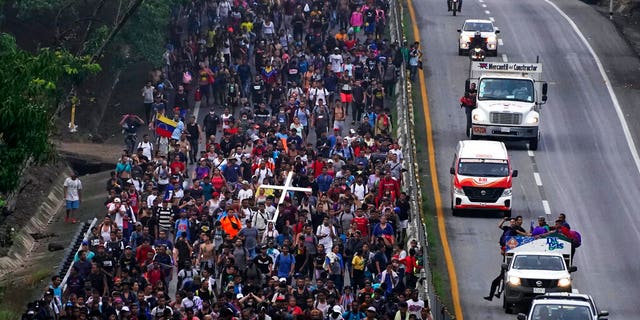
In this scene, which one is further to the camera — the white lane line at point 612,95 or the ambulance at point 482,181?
the white lane line at point 612,95

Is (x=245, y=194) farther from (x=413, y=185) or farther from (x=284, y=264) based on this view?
(x=413, y=185)

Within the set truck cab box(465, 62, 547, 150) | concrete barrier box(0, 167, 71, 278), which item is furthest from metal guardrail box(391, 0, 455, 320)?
concrete barrier box(0, 167, 71, 278)

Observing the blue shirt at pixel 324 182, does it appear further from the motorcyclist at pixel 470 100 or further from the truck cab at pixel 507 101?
the motorcyclist at pixel 470 100

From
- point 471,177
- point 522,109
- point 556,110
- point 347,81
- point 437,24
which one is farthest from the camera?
point 437,24

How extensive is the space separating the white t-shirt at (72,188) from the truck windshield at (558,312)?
13.7m

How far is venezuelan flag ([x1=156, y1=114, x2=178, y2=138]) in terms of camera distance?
4225 centimetres

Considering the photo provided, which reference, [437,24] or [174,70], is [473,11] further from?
[174,70]

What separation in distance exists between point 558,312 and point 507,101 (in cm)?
1715

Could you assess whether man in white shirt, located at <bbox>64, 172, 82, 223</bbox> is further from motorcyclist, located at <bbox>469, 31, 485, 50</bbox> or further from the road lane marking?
motorcyclist, located at <bbox>469, 31, 485, 50</bbox>

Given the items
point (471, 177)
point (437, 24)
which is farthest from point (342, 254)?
point (437, 24)

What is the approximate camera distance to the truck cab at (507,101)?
44844mm

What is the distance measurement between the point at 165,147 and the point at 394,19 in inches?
792

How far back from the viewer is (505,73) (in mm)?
46500

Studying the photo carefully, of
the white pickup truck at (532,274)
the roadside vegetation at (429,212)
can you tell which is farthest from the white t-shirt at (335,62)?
the white pickup truck at (532,274)
